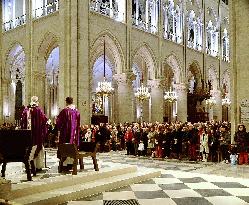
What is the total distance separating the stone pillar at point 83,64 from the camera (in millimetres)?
18203

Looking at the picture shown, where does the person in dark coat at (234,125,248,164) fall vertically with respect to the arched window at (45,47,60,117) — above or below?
below

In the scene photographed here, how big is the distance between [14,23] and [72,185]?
19408 mm

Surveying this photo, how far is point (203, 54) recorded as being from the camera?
3117 cm

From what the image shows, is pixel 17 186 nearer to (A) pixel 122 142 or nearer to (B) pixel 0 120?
(A) pixel 122 142

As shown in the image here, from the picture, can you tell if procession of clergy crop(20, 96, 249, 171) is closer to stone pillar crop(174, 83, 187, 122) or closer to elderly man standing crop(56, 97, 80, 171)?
elderly man standing crop(56, 97, 80, 171)

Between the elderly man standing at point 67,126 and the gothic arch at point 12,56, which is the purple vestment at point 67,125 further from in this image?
the gothic arch at point 12,56

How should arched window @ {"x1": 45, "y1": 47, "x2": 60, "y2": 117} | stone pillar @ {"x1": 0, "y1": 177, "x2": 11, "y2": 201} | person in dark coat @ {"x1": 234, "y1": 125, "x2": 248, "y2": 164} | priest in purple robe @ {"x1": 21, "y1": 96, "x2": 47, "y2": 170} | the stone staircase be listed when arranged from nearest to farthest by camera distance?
stone pillar @ {"x1": 0, "y1": 177, "x2": 11, "y2": 201} < the stone staircase < priest in purple robe @ {"x1": 21, "y1": 96, "x2": 47, "y2": 170} < person in dark coat @ {"x1": 234, "y1": 125, "x2": 248, "y2": 164} < arched window @ {"x1": 45, "y1": 47, "x2": 60, "y2": 117}

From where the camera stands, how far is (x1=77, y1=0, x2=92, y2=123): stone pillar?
18.2 metres

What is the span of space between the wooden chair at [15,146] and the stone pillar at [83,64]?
11283 mm

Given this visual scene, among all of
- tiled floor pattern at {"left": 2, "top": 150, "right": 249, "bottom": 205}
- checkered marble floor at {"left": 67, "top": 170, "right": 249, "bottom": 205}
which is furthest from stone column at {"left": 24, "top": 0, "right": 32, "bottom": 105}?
checkered marble floor at {"left": 67, "top": 170, "right": 249, "bottom": 205}

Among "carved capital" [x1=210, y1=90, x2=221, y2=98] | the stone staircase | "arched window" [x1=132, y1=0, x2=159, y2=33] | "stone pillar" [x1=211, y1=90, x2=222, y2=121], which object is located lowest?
the stone staircase

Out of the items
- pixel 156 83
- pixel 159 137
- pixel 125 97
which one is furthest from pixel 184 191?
pixel 156 83

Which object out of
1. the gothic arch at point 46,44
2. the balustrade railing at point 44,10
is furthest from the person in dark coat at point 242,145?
the balustrade railing at point 44,10

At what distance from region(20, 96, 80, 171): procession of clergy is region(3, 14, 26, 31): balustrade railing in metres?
16.2
